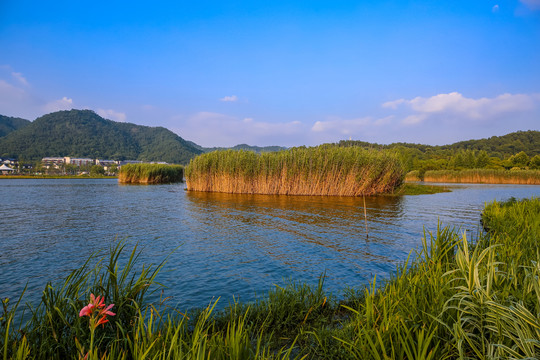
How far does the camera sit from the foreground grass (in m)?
2.66

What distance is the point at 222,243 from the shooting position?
438 inches

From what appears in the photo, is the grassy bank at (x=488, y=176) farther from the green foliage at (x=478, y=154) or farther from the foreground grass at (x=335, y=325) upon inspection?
the foreground grass at (x=335, y=325)

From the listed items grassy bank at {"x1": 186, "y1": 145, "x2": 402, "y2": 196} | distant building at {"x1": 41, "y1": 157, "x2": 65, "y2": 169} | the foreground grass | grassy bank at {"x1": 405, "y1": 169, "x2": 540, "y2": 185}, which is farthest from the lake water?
distant building at {"x1": 41, "y1": 157, "x2": 65, "y2": 169}

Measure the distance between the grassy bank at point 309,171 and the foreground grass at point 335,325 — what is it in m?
22.6

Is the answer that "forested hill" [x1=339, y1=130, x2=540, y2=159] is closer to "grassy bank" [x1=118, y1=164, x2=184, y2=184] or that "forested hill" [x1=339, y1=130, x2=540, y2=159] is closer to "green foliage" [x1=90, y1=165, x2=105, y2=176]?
"grassy bank" [x1=118, y1=164, x2=184, y2=184]

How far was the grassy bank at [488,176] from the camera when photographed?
2090 inches

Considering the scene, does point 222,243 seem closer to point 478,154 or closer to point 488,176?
point 488,176

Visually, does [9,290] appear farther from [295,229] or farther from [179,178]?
[179,178]

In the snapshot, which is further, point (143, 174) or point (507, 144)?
point (507, 144)

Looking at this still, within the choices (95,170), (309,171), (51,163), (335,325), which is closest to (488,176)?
(309,171)

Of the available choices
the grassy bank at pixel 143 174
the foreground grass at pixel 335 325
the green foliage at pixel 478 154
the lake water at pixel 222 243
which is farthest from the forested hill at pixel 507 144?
the foreground grass at pixel 335 325

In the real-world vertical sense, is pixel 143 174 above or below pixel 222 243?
above

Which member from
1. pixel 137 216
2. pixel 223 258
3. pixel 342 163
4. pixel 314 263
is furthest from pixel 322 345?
pixel 342 163

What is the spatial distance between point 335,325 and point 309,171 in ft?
78.2
